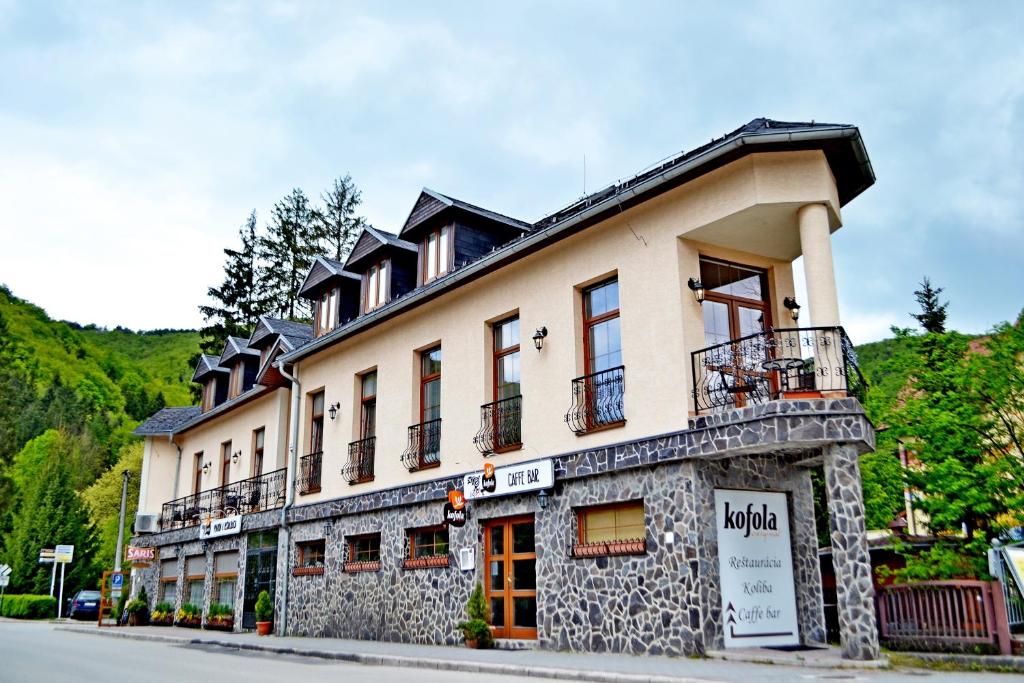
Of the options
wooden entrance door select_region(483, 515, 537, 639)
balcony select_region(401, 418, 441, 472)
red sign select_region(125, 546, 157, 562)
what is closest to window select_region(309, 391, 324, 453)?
balcony select_region(401, 418, 441, 472)

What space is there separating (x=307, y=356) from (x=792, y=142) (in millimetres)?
14486

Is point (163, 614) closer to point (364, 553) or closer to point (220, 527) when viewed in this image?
point (220, 527)

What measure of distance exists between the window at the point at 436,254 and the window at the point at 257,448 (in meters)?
9.51

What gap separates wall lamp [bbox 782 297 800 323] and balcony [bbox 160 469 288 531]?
560 inches

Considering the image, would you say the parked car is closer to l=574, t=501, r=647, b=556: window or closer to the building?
the building

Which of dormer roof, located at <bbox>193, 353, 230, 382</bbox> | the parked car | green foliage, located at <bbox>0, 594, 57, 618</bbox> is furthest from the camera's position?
green foliage, located at <bbox>0, 594, 57, 618</bbox>

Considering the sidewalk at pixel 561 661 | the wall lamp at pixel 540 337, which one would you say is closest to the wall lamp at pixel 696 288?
the wall lamp at pixel 540 337

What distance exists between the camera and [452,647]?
1550 cm

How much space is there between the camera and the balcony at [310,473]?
2150 centimetres

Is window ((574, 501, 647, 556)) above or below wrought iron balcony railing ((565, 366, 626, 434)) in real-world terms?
below

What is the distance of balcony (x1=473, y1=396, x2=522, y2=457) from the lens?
15.5 meters

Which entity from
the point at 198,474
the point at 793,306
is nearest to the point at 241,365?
the point at 198,474

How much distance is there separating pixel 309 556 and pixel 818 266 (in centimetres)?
1451

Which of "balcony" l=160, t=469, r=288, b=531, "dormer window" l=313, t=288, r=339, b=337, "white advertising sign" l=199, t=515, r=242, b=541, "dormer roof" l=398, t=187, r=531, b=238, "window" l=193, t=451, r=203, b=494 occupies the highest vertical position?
"dormer roof" l=398, t=187, r=531, b=238
